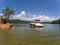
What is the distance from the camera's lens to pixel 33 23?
23.3m

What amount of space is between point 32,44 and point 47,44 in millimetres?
630

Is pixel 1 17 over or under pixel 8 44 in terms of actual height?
over

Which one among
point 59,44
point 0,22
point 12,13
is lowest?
point 59,44

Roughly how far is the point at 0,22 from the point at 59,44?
12.3 metres

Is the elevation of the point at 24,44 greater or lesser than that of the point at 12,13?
lesser

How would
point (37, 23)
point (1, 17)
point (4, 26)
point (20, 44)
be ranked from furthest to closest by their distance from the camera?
point (37, 23)
point (1, 17)
point (4, 26)
point (20, 44)

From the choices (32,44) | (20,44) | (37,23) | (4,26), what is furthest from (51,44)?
(37,23)

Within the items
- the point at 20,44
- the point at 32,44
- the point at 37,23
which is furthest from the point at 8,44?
the point at 37,23

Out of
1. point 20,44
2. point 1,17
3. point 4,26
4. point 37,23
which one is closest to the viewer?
point 20,44

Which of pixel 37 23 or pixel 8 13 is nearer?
pixel 8 13

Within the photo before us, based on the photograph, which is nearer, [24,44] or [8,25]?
[24,44]

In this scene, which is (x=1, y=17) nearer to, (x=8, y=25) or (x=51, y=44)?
(x=8, y=25)

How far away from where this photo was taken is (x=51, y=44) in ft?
19.1

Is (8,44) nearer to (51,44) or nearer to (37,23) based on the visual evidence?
(51,44)
